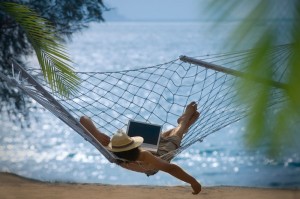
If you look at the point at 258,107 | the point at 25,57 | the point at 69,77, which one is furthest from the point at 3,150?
the point at 258,107

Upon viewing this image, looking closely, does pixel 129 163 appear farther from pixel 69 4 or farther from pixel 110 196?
pixel 69 4

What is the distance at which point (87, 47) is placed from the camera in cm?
4962

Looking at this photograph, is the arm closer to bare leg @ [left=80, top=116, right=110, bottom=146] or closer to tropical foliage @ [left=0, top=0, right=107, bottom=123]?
bare leg @ [left=80, top=116, right=110, bottom=146]

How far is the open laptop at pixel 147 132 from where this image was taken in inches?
127

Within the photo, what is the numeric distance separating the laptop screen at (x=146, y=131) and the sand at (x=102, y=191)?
1.90 m

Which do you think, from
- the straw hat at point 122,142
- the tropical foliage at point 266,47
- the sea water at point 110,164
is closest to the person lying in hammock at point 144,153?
the straw hat at point 122,142

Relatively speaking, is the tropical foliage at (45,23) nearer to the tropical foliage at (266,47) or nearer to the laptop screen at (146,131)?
the laptop screen at (146,131)

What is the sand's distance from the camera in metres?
5.14

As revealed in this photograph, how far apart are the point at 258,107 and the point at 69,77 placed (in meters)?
2.16

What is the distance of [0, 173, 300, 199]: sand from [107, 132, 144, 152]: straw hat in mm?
2102

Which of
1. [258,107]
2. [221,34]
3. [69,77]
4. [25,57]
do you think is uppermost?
[25,57]

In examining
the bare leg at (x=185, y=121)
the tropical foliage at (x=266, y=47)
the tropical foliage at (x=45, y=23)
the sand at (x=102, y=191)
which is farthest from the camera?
the tropical foliage at (x=45, y=23)

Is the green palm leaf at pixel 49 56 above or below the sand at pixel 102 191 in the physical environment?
above

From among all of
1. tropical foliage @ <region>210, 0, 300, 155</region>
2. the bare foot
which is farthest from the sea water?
tropical foliage @ <region>210, 0, 300, 155</region>
